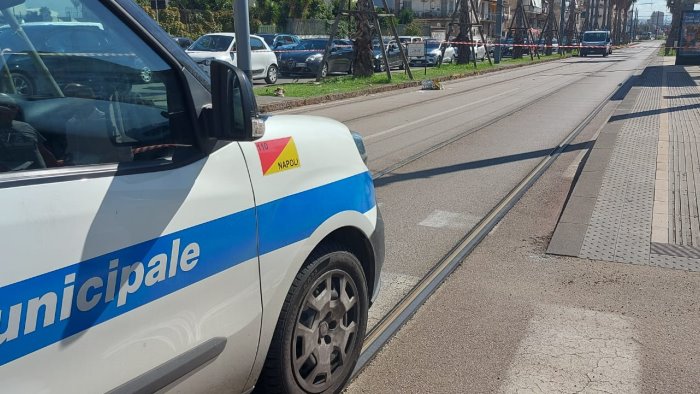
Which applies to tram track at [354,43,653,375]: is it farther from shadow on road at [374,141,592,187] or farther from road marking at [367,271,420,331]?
shadow on road at [374,141,592,187]

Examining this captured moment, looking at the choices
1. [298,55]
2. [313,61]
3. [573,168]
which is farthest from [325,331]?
[298,55]

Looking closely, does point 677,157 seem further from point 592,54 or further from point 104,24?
point 592,54

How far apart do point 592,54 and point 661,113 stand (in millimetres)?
49814

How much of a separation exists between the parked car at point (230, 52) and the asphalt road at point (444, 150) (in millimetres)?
4295

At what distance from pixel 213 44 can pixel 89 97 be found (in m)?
19.1

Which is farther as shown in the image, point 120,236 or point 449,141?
point 449,141

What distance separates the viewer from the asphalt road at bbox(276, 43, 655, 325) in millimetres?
5879

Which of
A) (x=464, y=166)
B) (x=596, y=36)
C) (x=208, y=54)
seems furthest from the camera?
(x=596, y=36)

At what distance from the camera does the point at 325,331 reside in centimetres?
314

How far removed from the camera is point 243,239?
245 cm

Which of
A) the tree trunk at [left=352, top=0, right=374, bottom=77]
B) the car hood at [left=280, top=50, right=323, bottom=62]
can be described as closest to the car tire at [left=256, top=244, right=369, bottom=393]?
the tree trunk at [left=352, top=0, right=374, bottom=77]

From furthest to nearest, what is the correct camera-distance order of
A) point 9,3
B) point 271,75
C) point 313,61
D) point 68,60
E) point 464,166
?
point 313,61 → point 271,75 → point 464,166 → point 68,60 → point 9,3

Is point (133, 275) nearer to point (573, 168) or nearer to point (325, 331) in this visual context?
point (325, 331)

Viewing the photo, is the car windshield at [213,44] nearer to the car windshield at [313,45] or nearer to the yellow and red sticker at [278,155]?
the car windshield at [313,45]
